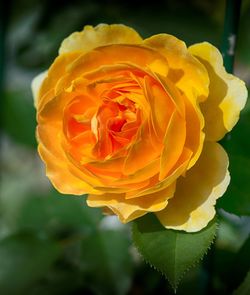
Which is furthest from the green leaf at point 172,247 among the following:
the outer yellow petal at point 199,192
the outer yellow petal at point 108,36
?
the outer yellow petal at point 108,36

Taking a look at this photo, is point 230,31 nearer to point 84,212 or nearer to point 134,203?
point 134,203

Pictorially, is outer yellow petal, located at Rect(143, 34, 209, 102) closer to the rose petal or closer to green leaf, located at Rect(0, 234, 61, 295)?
the rose petal

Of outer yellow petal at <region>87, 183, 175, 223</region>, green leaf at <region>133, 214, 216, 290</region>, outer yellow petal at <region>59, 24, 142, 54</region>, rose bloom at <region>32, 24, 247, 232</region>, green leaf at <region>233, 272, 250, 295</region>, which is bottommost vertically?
green leaf at <region>233, 272, 250, 295</region>

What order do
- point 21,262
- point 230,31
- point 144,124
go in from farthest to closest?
1. point 21,262
2. point 230,31
3. point 144,124

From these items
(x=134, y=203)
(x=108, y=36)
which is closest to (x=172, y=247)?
(x=134, y=203)

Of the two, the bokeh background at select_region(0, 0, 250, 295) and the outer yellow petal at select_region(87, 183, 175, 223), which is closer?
the outer yellow petal at select_region(87, 183, 175, 223)

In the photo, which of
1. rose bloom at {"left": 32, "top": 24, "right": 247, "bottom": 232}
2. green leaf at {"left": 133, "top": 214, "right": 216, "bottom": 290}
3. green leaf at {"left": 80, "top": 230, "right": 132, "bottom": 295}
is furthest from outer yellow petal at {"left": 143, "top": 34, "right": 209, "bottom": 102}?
green leaf at {"left": 80, "top": 230, "right": 132, "bottom": 295}

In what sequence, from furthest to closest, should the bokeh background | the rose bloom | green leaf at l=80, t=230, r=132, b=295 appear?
1. green leaf at l=80, t=230, r=132, b=295
2. the bokeh background
3. the rose bloom

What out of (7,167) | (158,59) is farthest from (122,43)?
(7,167)
